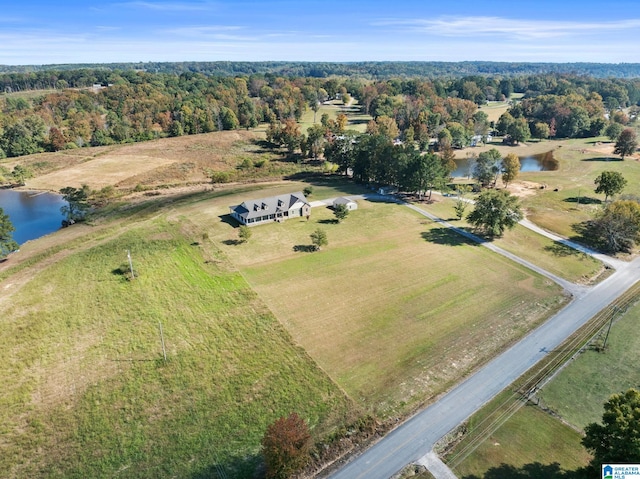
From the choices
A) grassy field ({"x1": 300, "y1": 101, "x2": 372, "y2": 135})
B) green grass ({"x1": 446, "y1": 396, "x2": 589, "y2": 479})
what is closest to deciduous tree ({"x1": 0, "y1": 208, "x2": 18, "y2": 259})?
green grass ({"x1": 446, "y1": 396, "x2": 589, "y2": 479})

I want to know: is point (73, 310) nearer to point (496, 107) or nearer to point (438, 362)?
point (438, 362)

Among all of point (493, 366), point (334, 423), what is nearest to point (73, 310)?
point (334, 423)

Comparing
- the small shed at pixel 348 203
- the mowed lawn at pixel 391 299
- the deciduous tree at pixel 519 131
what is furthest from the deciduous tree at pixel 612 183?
the deciduous tree at pixel 519 131

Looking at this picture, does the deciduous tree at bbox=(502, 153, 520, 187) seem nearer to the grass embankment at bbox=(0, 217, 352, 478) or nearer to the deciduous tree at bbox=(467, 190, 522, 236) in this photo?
the deciduous tree at bbox=(467, 190, 522, 236)

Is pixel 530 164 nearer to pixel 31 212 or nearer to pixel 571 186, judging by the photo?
pixel 571 186

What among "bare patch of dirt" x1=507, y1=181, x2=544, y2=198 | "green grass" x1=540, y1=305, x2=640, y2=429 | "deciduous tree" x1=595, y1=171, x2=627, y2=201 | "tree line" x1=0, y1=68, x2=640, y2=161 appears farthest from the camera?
"tree line" x1=0, y1=68, x2=640, y2=161

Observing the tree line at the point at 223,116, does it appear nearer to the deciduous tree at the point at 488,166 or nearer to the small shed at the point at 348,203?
the deciduous tree at the point at 488,166
